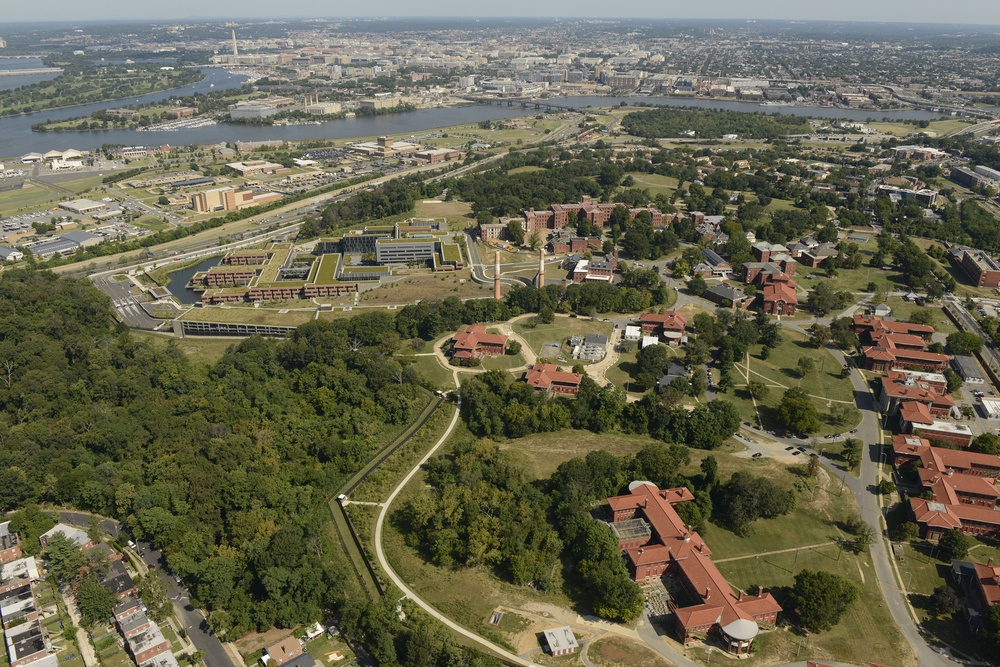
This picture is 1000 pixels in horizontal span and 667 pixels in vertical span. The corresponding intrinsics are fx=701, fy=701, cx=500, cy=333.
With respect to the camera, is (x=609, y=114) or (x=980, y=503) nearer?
(x=980, y=503)

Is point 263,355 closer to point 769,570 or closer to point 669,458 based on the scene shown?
point 669,458

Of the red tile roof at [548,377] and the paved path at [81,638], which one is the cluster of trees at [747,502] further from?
the paved path at [81,638]

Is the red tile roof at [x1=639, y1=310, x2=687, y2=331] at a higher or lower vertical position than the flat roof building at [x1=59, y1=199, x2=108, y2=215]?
lower

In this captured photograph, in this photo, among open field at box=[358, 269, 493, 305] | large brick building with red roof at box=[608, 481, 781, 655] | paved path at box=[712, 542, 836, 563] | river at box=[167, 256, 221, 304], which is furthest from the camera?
river at box=[167, 256, 221, 304]

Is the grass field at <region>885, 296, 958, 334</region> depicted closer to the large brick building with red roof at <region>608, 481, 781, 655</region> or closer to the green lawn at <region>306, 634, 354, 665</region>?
the large brick building with red roof at <region>608, 481, 781, 655</region>

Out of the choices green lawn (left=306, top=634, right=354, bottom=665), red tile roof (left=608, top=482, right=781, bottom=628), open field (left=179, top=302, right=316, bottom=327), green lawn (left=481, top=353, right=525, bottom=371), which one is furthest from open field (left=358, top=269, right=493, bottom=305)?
green lawn (left=306, top=634, right=354, bottom=665)

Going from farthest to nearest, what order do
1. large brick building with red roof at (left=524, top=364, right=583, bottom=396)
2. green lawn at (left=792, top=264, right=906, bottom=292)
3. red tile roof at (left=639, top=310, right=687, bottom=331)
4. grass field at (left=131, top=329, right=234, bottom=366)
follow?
green lawn at (left=792, top=264, right=906, bottom=292), grass field at (left=131, top=329, right=234, bottom=366), red tile roof at (left=639, top=310, right=687, bottom=331), large brick building with red roof at (left=524, top=364, right=583, bottom=396)

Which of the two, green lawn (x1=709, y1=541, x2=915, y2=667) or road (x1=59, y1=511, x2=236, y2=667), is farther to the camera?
road (x1=59, y1=511, x2=236, y2=667)

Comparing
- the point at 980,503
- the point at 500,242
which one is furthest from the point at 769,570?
the point at 500,242
